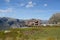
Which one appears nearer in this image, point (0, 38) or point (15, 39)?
point (15, 39)

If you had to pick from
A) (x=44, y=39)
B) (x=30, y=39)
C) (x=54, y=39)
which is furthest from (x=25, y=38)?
(x=54, y=39)

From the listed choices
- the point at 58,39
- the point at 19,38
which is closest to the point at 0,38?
the point at 19,38

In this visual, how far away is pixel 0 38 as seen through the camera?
23.5m

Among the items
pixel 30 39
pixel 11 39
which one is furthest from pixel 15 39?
pixel 30 39

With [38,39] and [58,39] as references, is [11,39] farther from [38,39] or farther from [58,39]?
[58,39]

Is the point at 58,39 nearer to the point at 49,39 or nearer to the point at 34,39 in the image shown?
the point at 49,39

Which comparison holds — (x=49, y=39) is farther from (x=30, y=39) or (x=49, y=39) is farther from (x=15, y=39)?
(x=15, y=39)

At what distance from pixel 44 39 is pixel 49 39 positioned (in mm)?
727

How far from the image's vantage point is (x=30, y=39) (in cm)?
2238

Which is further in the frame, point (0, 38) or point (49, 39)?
point (0, 38)

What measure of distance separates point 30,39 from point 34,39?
0.56 m

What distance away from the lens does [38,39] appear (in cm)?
2283

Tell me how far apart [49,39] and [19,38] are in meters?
4.20

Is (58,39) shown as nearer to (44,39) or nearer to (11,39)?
(44,39)
